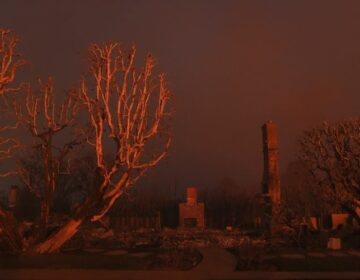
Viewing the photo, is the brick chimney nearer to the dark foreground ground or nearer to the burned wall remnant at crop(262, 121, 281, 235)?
the burned wall remnant at crop(262, 121, 281, 235)

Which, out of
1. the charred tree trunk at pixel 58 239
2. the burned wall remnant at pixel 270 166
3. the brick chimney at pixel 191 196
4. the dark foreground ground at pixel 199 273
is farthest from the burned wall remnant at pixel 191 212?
the dark foreground ground at pixel 199 273

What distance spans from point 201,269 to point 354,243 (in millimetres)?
10083

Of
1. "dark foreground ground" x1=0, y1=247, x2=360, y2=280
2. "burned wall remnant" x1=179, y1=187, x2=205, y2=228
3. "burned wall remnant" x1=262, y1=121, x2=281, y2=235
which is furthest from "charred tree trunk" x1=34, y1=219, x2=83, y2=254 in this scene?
"burned wall remnant" x1=179, y1=187, x2=205, y2=228

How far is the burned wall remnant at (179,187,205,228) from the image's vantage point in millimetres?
38750

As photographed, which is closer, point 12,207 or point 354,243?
point 354,243

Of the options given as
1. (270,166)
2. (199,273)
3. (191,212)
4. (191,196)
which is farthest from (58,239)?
(191,196)

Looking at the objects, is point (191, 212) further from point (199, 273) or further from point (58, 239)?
point (199, 273)

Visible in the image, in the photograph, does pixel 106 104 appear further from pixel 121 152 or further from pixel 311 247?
pixel 311 247

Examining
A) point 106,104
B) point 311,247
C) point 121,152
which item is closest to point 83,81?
point 106,104

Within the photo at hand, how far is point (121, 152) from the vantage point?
1945 centimetres

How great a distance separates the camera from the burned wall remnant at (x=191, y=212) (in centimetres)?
3875

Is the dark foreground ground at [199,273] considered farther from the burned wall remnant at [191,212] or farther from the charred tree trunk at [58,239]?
the burned wall remnant at [191,212]

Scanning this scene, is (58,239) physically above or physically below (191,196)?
below

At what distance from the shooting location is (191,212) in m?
38.8
